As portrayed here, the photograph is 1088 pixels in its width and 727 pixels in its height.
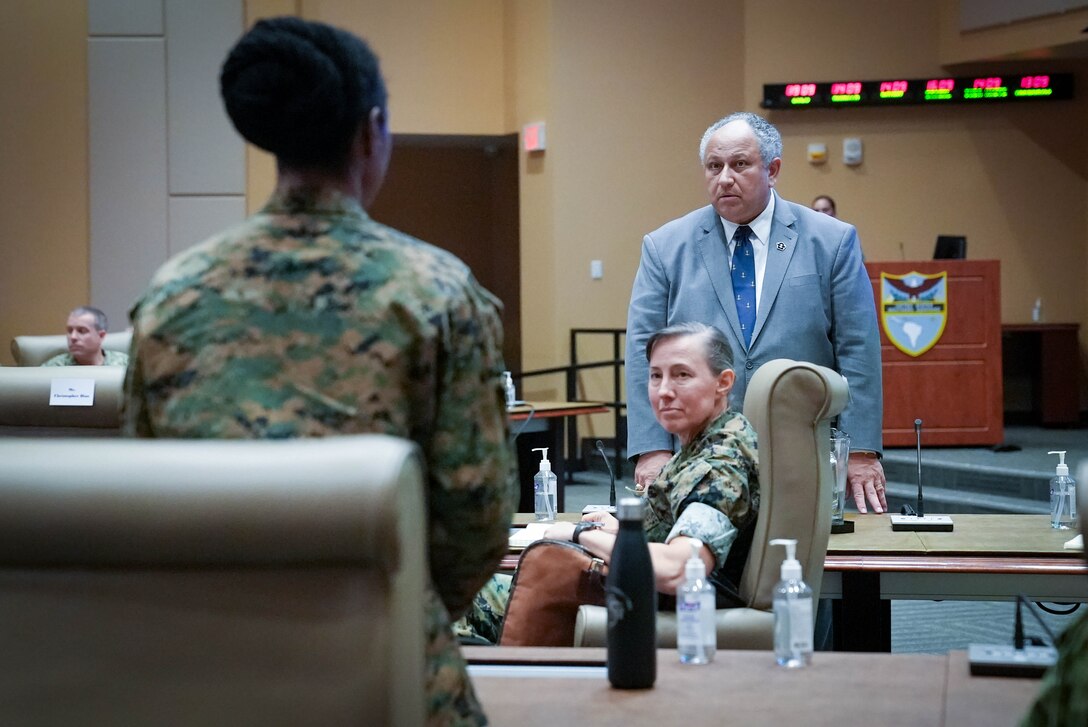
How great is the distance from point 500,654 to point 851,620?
1224 mm

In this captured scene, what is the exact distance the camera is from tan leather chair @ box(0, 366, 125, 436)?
2.24 metres

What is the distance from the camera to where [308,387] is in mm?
1307

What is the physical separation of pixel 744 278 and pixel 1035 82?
690cm

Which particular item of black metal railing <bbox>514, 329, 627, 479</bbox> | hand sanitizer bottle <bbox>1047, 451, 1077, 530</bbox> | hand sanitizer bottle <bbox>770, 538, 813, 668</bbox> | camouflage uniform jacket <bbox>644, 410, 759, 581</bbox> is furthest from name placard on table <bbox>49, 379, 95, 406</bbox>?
black metal railing <bbox>514, 329, 627, 479</bbox>

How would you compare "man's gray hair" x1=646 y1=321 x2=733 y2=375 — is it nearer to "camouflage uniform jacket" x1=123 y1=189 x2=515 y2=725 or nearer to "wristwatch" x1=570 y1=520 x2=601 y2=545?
"wristwatch" x1=570 y1=520 x2=601 y2=545

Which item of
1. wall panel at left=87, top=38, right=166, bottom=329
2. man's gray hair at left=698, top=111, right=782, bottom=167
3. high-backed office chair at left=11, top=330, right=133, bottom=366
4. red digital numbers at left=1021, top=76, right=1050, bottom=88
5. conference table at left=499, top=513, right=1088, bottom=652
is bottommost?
conference table at left=499, top=513, right=1088, bottom=652

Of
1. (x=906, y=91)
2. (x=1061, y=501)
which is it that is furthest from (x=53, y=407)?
(x=906, y=91)

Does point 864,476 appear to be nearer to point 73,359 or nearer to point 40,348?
point 73,359

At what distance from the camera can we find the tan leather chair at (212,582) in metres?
1.13

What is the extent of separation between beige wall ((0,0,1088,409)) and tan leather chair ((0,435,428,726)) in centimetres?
799

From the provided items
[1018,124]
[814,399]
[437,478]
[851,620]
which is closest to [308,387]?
[437,478]

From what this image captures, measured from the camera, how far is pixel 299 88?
4.43 ft

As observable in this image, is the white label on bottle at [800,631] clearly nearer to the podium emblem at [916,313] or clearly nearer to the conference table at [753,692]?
the conference table at [753,692]

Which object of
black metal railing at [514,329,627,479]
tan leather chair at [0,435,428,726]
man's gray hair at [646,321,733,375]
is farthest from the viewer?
black metal railing at [514,329,627,479]
